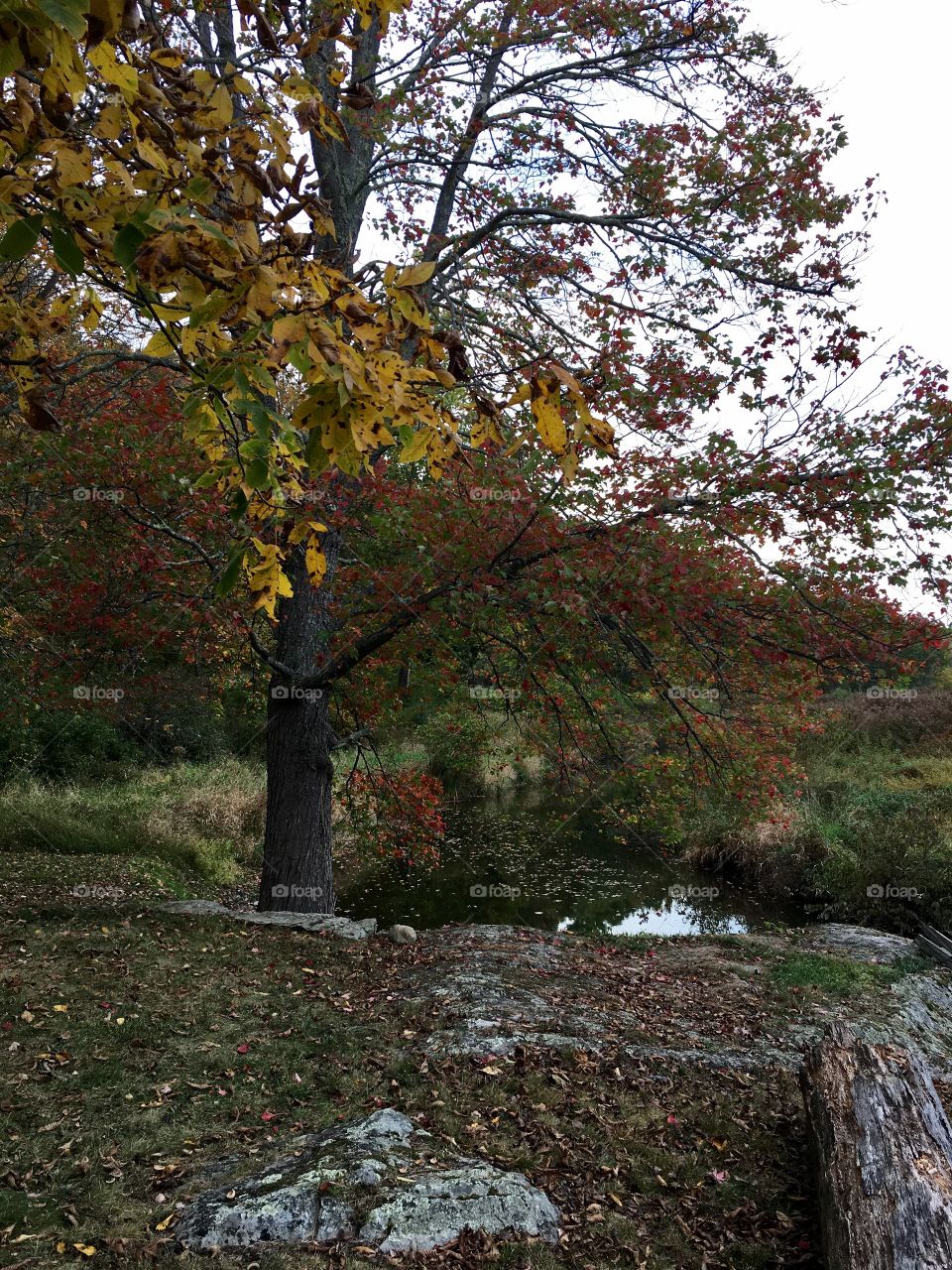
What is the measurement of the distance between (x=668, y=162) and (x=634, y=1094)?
682 cm

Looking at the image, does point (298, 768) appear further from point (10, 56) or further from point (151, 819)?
point (151, 819)

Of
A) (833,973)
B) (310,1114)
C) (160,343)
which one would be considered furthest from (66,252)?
(833,973)

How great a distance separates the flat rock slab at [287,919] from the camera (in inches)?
259

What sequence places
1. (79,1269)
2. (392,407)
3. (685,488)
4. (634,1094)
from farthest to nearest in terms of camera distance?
(685,488)
(634,1094)
(79,1269)
(392,407)

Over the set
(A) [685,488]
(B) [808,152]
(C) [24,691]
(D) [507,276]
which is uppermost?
(B) [808,152]

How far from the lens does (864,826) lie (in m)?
12.1

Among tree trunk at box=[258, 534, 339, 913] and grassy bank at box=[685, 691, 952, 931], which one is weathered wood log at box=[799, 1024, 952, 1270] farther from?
tree trunk at box=[258, 534, 339, 913]

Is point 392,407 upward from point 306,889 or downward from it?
upward

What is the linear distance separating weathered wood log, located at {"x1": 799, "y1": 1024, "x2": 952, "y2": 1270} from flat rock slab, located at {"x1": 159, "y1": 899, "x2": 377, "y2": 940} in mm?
3820

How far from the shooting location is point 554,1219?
125 inches

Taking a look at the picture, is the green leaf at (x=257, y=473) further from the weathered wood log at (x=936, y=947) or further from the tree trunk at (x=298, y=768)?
the weathered wood log at (x=936, y=947)

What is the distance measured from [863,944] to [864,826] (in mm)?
3563

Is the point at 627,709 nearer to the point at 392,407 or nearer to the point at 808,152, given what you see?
the point at 808,152

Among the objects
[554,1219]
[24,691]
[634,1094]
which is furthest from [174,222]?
[24,691]
